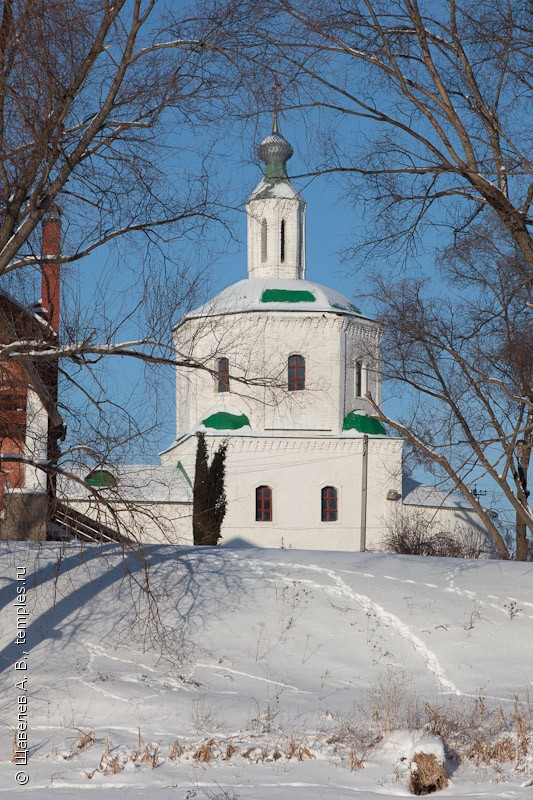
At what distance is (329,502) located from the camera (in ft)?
131

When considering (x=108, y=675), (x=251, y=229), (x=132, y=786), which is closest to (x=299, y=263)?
(x=251, y=229)

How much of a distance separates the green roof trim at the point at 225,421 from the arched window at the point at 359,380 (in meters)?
4.64

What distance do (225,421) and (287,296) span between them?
5552 millimetres

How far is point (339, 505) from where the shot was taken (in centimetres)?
3966

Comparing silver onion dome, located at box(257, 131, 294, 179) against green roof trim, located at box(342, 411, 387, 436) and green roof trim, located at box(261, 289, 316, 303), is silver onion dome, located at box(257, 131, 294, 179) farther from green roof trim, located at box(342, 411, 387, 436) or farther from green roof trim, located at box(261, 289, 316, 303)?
green roof trim, located at box(342, 411, 387, 436)

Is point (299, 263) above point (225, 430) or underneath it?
above

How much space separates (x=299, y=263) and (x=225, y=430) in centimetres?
861

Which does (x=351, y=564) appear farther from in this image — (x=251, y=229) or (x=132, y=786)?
(x=251, y=229)

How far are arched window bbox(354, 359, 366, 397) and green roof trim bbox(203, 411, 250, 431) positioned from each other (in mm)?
4644

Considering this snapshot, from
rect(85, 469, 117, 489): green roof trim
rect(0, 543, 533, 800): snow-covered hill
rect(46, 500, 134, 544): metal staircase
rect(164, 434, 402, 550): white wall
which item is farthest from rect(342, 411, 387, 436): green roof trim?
rect(85, 469, 117, 489): green roof trim

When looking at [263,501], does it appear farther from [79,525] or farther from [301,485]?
[79,525]

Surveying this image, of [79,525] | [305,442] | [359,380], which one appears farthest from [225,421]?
[79,525]

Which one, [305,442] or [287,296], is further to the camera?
[287,296]

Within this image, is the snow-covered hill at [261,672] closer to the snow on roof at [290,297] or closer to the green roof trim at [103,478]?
the green roof trim at [103,478]
